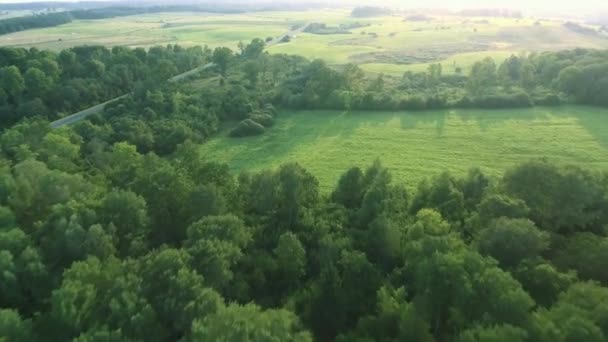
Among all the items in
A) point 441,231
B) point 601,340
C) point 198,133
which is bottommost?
point 198,133

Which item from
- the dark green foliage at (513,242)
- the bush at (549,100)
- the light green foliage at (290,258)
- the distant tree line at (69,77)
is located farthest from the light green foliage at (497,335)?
the distant tree line at (69,77)

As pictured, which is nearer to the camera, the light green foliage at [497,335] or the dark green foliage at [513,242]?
the light green foliage at [497,335]

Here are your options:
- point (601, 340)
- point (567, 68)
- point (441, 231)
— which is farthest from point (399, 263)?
point (567, 68)

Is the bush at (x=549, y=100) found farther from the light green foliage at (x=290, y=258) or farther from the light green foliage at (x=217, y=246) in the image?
the light green foliage at (x=217, y=246)

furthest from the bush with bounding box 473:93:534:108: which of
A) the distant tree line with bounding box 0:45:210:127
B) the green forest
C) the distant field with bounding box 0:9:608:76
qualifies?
the distant tree line with bounding box 0:45:210:127

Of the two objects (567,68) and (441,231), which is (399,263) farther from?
(567,68)

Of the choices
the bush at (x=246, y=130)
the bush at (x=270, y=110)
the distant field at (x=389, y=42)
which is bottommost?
the bush at (x=246, y=130)

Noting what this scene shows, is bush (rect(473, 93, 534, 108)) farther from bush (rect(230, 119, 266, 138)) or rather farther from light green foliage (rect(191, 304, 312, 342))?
light green foliage (rect(191, 304, 312, 342))
